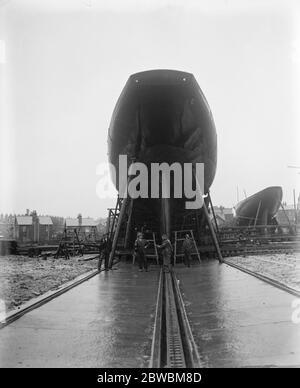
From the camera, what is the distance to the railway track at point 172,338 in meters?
3.18

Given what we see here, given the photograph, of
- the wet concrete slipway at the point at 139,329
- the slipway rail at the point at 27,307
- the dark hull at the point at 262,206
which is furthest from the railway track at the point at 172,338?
the dark hull at the point at 262,206

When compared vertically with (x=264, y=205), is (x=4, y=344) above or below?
below

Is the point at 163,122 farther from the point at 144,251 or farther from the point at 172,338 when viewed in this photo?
the point at 172,338

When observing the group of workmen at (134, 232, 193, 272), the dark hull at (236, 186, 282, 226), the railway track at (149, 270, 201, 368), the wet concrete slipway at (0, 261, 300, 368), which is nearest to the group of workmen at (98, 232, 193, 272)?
the group of workmen at (134, 232, 193, 272)

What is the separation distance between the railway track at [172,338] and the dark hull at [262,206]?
73.7 feet

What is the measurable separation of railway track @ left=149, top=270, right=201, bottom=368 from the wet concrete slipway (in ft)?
0.25

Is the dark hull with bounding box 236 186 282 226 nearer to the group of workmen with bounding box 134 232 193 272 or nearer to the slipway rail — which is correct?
the group of workmen with bounding box 134 232 193 272

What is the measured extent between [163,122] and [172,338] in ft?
27.5

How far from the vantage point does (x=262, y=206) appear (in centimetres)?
2842

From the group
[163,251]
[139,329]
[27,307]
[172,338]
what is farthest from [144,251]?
[172,338]
